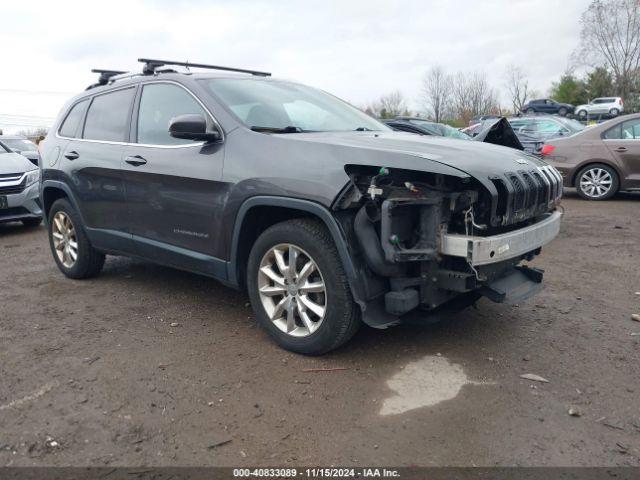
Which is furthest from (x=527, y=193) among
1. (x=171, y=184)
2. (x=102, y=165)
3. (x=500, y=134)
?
(x=102, y=165)

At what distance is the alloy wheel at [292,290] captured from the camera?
342 cm

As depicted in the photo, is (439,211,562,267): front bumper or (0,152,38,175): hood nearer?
(439,211,562,267): front bumper

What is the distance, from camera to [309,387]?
318 centimetres

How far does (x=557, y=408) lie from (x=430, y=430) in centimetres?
74

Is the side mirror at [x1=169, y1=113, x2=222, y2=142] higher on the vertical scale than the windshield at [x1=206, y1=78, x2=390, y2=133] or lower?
lower

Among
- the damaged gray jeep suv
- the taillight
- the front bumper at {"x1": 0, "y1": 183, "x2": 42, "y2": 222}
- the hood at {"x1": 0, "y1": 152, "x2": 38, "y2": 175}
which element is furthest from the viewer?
the taillight

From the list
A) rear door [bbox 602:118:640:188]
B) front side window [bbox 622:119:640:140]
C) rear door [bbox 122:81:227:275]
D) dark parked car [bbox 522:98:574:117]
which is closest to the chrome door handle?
rear door [bbox 122:81:227:275]

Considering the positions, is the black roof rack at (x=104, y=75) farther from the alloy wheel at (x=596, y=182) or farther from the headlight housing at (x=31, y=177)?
the alloy wheel at (x=596, y=182)

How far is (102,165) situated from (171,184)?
1048 mm

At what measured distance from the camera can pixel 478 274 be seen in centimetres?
315

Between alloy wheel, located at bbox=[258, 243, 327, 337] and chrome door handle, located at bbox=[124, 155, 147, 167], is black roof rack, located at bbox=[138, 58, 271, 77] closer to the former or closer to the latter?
chrome door handle, located at bbox=[124, 155, 147, 167]

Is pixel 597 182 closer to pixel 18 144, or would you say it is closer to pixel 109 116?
pixel 109 116

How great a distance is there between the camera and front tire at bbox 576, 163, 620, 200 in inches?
384

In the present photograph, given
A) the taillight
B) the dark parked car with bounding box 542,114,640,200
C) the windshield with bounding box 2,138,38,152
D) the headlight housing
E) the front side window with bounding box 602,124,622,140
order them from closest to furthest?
the headlight housing
the dark parked car with bounding box 542,114,640,200
the front side window with bounding box 602,124,622,140
the taillight
the windshield with bounding box 2,138,38,152
